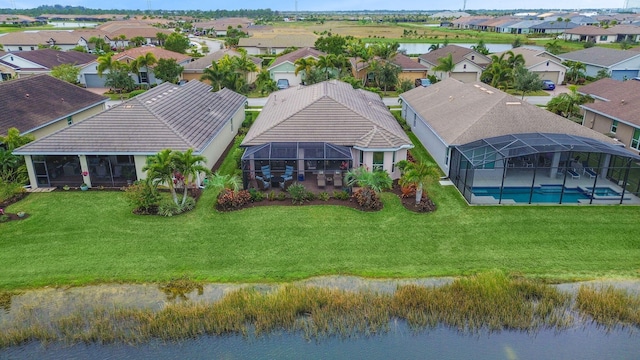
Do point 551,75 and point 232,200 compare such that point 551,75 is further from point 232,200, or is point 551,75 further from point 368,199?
point 232,200

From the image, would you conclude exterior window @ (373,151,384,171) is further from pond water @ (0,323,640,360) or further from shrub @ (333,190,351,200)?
pond water @ (0,323,640,360)

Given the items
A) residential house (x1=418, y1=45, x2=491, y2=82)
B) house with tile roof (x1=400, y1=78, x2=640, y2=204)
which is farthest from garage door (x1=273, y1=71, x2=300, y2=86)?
house with tile roof (x1=400, y1=78, x2=640, y2=204)

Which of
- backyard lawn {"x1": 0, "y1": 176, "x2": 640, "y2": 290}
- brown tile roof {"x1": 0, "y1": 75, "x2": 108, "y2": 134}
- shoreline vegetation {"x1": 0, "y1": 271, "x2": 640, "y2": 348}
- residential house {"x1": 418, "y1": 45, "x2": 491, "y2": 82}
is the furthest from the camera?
residential house {"x1": 418, "y1": 45, "x2": 491, "y2": 82}

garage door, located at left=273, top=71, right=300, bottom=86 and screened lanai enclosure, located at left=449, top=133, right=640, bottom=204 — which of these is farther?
garage door, located at left=273, top=71, right=300, bottom=86

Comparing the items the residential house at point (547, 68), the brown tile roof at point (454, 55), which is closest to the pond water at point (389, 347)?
the brown tile roof at point (454, 55)

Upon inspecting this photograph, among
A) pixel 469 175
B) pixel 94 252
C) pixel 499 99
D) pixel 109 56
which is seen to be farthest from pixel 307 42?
pixel 94 252

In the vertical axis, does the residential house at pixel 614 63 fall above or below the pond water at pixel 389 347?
above

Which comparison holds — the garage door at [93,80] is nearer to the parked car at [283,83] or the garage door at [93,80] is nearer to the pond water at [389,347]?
the parked car at [283,83]
